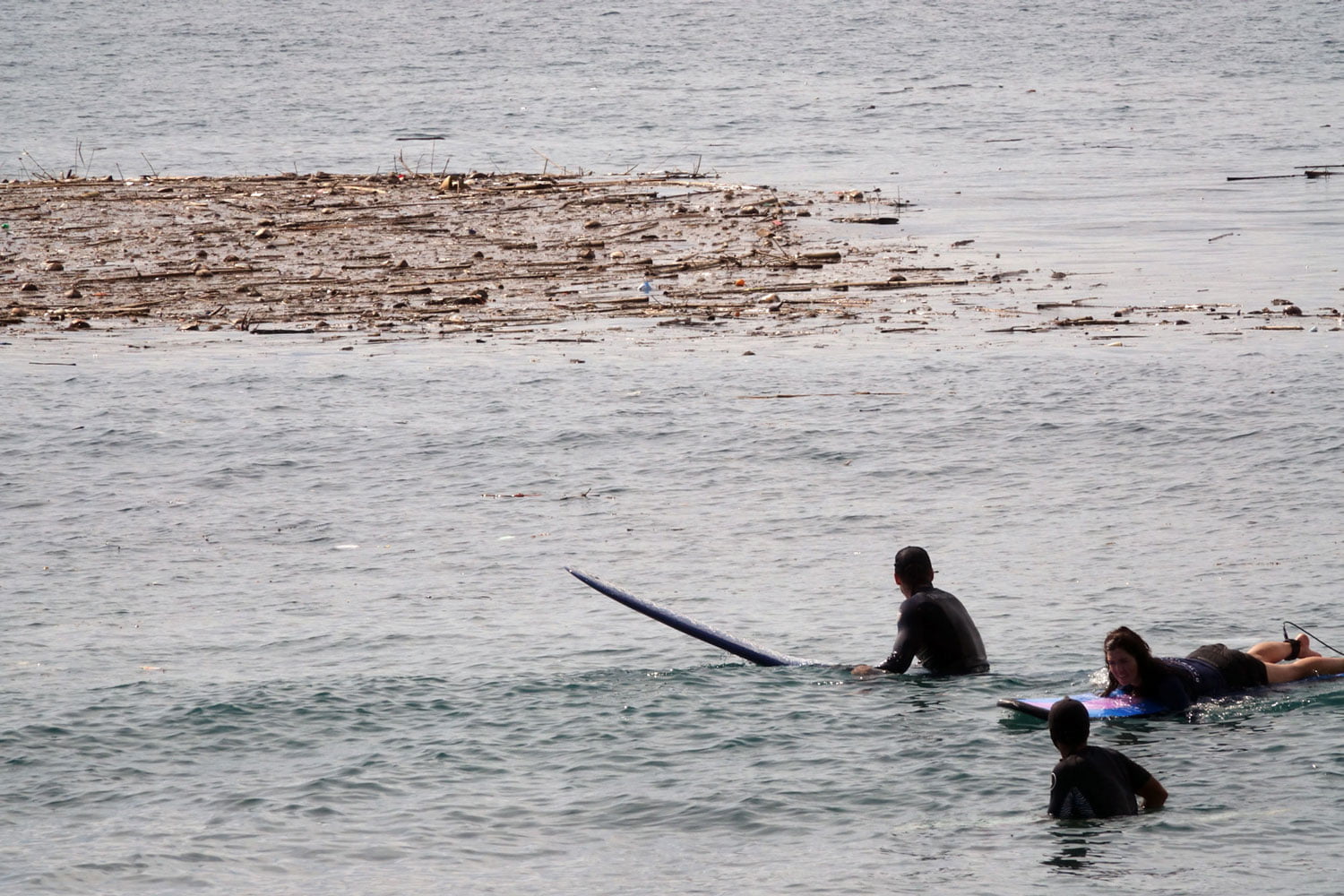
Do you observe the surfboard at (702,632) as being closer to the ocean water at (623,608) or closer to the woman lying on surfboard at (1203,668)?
the ocean water at (623,608)

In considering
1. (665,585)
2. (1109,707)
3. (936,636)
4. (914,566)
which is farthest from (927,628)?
(665,585)

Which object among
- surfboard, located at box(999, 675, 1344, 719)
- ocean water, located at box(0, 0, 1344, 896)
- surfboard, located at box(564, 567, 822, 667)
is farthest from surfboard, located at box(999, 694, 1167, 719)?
surfboard, located at box(564, 567, 822, 667)

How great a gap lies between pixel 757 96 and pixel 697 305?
3860cm

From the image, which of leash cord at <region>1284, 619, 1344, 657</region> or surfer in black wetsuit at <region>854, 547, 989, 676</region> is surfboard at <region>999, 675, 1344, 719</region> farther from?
leash cord at <region>1284, 619, 1344, 657</region>

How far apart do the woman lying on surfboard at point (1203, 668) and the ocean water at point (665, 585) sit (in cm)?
24

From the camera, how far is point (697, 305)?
25266 millimetres

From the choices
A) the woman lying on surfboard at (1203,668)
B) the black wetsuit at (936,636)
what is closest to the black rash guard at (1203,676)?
the woman lying on surfboard at (1203,668)

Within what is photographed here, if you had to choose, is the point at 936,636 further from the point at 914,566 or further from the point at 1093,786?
the point at 1093,786

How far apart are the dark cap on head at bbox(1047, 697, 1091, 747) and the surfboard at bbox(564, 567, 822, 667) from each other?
3061mm

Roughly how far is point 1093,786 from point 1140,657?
5.20 ft

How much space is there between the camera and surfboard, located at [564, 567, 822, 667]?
1190cm

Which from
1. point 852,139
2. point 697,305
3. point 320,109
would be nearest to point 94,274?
point 697,305

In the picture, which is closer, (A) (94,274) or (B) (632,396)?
(B) (632,396)

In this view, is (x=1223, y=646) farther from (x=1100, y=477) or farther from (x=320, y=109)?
(x=320, y=109)
